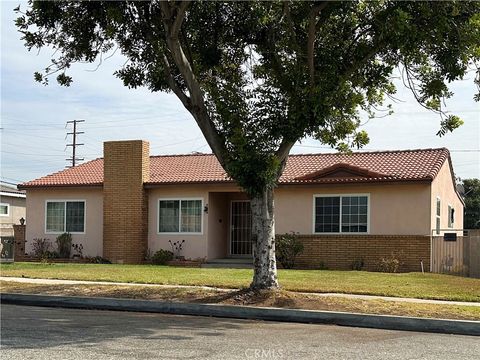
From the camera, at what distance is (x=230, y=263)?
2284cm

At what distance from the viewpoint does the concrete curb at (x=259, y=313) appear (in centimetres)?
1028

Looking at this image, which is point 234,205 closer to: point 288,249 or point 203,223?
point 203,223

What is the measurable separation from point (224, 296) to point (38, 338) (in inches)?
182

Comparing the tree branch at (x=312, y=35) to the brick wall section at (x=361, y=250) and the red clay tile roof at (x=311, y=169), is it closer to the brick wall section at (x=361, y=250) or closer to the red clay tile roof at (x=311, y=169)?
the red clay tile roof at (x=311, y=169)

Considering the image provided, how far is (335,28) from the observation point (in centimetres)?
1277

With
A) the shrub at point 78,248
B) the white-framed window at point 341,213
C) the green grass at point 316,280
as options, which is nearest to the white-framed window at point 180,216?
the shrub at point 78,248

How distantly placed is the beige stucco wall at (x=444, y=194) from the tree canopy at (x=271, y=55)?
348 inches

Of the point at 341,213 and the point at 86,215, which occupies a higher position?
the point at 341,213

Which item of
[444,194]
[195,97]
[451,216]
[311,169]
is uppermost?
[195,97]

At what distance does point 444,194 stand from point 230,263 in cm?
853

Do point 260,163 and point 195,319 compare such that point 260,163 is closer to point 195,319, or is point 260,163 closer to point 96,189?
point 195,319

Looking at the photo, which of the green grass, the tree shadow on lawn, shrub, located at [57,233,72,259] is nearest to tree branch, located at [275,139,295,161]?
the tree shadow on lawn

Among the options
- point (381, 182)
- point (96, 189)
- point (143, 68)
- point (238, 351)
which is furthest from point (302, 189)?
point (238, 351)

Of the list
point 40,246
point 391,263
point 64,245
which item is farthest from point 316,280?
point 40,246
